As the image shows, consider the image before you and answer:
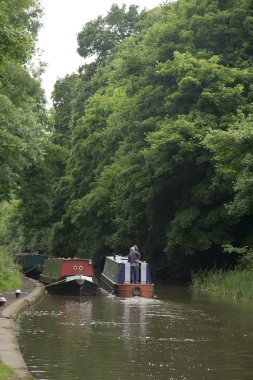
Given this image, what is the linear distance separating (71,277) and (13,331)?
1745 cm

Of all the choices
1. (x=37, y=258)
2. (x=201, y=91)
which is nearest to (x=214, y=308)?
(x=201, y=91)

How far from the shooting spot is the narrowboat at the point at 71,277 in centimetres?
3253

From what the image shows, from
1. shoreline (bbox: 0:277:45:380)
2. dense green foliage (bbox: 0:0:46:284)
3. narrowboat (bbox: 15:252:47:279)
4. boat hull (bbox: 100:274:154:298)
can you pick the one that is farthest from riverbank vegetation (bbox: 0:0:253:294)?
boat hull (bbox: 100:274:154:298)

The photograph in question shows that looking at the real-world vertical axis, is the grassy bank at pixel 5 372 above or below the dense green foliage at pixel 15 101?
below

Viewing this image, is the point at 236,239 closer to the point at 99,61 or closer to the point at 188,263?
the point at 188,263

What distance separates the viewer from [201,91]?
126ft

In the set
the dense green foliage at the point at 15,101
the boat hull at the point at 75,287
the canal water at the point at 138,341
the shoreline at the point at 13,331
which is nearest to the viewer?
the shoreline at the point at 13,331

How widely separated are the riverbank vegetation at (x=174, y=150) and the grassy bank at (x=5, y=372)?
1423cm

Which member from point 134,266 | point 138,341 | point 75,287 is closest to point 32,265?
point 75,287

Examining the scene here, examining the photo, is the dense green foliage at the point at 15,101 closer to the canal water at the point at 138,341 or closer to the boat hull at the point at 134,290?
the boat hull at the point at 134,290

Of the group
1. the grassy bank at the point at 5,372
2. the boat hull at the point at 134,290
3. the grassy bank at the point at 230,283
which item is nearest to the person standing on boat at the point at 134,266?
the boat hull at the point at 134,290

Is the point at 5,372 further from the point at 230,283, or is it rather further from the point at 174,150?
the point at 174,150

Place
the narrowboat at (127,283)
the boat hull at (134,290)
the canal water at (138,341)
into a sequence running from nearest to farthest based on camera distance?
the canal water at (138,341) → the boat hull at (134,290) → the narrowboat at (127,283)

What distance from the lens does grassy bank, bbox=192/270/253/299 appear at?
30.2 meters
